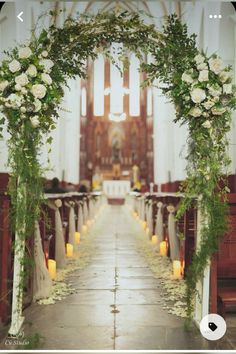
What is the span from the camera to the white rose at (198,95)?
4098mm

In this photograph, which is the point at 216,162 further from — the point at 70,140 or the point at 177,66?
the point at 70,140

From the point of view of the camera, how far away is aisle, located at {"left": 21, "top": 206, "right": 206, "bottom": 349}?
384cm

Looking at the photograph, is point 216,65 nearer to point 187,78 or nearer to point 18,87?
point 187,78

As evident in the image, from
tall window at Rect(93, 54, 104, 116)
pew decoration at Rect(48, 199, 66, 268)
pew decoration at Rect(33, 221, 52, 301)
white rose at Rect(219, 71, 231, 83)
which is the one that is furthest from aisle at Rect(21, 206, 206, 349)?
tall window at Rect(93, 54, 104, 116)

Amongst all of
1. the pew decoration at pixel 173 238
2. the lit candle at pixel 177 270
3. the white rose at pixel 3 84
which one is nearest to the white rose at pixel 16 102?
the white rose at pixel 3 84

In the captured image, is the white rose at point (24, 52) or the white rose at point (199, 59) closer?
the white rose at point (24, 52)

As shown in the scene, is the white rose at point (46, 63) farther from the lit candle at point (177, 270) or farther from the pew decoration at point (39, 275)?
the lit candle at point (177, 270)

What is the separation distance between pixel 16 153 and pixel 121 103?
96.0ft

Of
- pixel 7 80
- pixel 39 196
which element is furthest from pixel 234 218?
pixel 7 80

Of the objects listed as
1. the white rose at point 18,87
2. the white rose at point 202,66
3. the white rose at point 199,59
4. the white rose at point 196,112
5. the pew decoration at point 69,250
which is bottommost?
the pew decoration at point 69,250

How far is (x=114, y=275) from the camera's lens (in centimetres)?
653

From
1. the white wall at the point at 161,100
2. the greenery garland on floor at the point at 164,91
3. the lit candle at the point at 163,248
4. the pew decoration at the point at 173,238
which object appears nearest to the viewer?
the greenery garland on floor at the point at 164,91

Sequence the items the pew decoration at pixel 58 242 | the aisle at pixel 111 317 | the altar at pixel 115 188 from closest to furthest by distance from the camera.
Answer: the aisle at pixel 111 317 → the pew decoration at pixel 58 242 → the altar at pixel 115 188

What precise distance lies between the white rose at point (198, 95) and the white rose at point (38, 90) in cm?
139
